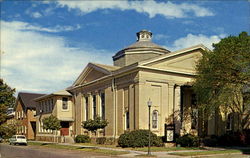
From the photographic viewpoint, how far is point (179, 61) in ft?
115

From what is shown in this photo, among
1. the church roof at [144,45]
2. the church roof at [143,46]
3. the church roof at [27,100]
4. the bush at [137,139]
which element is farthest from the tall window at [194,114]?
the church roof at [27,100]

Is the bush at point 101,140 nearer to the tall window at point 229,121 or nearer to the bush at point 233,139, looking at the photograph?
the bush at point 233,139

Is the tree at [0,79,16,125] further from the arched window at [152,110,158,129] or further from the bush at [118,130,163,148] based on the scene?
the arched window at [152,110,158,129]

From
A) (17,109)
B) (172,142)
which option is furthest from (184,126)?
(17,109)

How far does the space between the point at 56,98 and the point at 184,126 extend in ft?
63.5

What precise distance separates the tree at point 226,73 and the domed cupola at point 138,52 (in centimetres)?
1321

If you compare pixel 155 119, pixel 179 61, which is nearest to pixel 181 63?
pixel 179 61

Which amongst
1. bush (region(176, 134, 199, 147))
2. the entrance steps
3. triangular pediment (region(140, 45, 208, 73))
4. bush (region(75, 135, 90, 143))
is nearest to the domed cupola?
triangular pediment (region(140, 45, 208, 73))

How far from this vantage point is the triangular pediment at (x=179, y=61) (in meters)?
33.6

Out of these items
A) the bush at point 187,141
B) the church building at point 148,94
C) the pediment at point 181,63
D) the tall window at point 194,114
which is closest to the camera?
the bush at point 187,141

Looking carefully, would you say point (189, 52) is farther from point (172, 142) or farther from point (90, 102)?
point (90, 102)

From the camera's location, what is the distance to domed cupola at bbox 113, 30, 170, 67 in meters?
44.2

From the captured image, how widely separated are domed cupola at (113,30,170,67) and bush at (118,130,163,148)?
15.8 meters

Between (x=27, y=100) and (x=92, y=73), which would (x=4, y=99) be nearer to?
(x=92, y=73)
